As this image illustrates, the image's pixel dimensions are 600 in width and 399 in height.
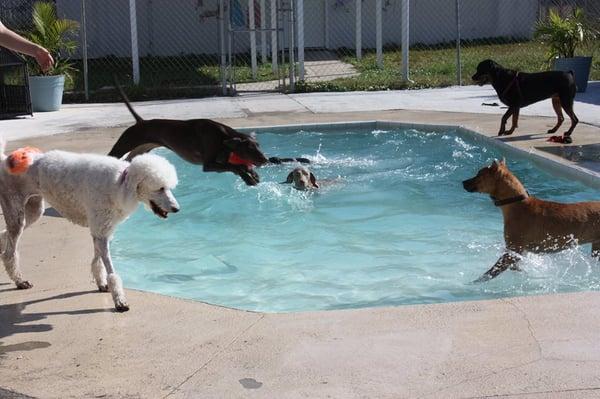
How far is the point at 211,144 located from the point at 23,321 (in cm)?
226

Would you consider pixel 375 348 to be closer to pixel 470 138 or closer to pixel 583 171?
pixel 583 171

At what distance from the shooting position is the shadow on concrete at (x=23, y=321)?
4363mm

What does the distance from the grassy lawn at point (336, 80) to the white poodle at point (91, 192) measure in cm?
1067

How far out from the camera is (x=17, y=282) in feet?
17.4

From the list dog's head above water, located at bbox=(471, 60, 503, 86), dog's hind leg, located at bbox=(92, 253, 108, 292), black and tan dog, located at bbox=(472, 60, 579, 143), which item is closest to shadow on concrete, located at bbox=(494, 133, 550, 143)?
black and tan dog, located at bbox=(472, 60, 579, 143)

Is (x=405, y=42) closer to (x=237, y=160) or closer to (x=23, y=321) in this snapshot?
(x=237, y=160)

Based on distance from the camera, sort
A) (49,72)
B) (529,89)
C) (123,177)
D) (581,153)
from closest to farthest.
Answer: (123,177) < (581,153) < (529,89) < (49,72)

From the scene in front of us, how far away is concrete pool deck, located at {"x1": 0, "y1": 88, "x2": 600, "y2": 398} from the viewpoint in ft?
12.2

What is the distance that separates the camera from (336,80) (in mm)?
17469

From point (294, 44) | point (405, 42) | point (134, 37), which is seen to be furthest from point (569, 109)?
point (294, 44)

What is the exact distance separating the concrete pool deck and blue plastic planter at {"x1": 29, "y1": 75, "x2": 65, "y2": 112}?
993 cm

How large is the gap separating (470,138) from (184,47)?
1350cm

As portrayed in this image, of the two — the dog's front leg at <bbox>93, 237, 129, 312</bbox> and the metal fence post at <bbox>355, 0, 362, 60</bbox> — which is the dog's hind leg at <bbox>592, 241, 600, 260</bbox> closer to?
the dog's front leg at <bbox>93, 237, 129, 312</bbox>

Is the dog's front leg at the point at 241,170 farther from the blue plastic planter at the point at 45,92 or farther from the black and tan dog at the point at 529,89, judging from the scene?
the blue plastic planter at the point at 45,92
